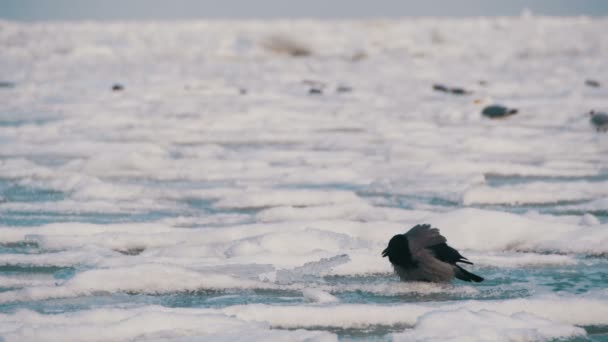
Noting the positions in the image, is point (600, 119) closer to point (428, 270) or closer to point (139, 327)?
point (428, 270)

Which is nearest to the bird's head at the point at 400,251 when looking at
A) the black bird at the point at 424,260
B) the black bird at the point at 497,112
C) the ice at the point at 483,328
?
the black bird at the point at 424,260

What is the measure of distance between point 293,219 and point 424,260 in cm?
147

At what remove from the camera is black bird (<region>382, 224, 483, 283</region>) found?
3598 mm

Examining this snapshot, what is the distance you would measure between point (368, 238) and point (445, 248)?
895 mm

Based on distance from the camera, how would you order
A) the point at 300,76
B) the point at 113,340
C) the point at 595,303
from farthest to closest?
1. the point at 300,76
2. the point at 595,303
3. the point at 113,340

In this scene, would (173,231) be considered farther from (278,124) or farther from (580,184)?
(278,124)

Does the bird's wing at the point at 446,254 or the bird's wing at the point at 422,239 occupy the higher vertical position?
the bird's wing at the point at 422,239

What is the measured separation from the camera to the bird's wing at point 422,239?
143 inches

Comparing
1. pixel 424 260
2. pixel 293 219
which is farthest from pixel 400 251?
pixel 293 219

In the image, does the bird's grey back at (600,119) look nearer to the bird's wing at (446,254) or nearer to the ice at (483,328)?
the bird's wing at (446,254)

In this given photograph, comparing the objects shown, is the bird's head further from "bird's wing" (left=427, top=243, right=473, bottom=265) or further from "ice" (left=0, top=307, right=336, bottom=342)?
"ice" (left=0, top=307, right=336, bottom=342)

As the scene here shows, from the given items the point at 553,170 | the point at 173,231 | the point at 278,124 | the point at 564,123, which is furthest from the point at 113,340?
the point at 564,123

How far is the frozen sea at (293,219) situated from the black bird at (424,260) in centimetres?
6

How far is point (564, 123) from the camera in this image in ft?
34.0
